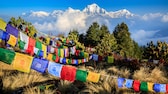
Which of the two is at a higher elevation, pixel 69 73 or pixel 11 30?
pixel 11 30

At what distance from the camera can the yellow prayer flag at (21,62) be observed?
8.08 metres

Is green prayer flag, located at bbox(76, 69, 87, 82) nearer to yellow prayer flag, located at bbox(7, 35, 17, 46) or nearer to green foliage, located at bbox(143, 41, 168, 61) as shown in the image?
yellow prayer flag, located at bbox(7, 35, 17, 46)

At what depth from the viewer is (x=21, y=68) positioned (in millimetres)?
8180

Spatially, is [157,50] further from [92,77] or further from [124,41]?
[92,77]

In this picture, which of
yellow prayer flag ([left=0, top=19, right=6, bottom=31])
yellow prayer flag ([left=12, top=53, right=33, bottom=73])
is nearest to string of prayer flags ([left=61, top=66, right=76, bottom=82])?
yellow prayer flag ([left=12, top=53, right=33, bottom=73])

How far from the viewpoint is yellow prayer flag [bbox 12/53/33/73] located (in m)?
8.08

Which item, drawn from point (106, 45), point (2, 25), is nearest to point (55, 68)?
point (2, 25)

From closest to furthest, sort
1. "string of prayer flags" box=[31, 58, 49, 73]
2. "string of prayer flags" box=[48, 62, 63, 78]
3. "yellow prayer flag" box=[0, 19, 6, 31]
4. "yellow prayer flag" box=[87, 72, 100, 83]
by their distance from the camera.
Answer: "string of prayer flags" box=[31, 58, 49, 73], "string of prayer flags" box=[48, 62, 63, 78], "yellow prayer flag" box=[87, 72, 100, 83], "yellow prayer flag" box=[0, 19, 6, 31]

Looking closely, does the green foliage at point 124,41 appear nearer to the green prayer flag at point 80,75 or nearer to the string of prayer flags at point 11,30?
the string of prayer flags at point 11,30

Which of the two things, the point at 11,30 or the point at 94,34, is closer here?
the point at 11,30

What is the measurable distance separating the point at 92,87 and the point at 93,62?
1349 centimetres

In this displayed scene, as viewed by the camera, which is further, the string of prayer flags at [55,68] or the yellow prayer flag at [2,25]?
the yellow prayer flag at [2,25]

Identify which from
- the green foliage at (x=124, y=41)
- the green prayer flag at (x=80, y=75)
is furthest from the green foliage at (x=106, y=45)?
the green prayer flag at (x=80, y=75)

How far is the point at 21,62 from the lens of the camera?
26.6 feet
